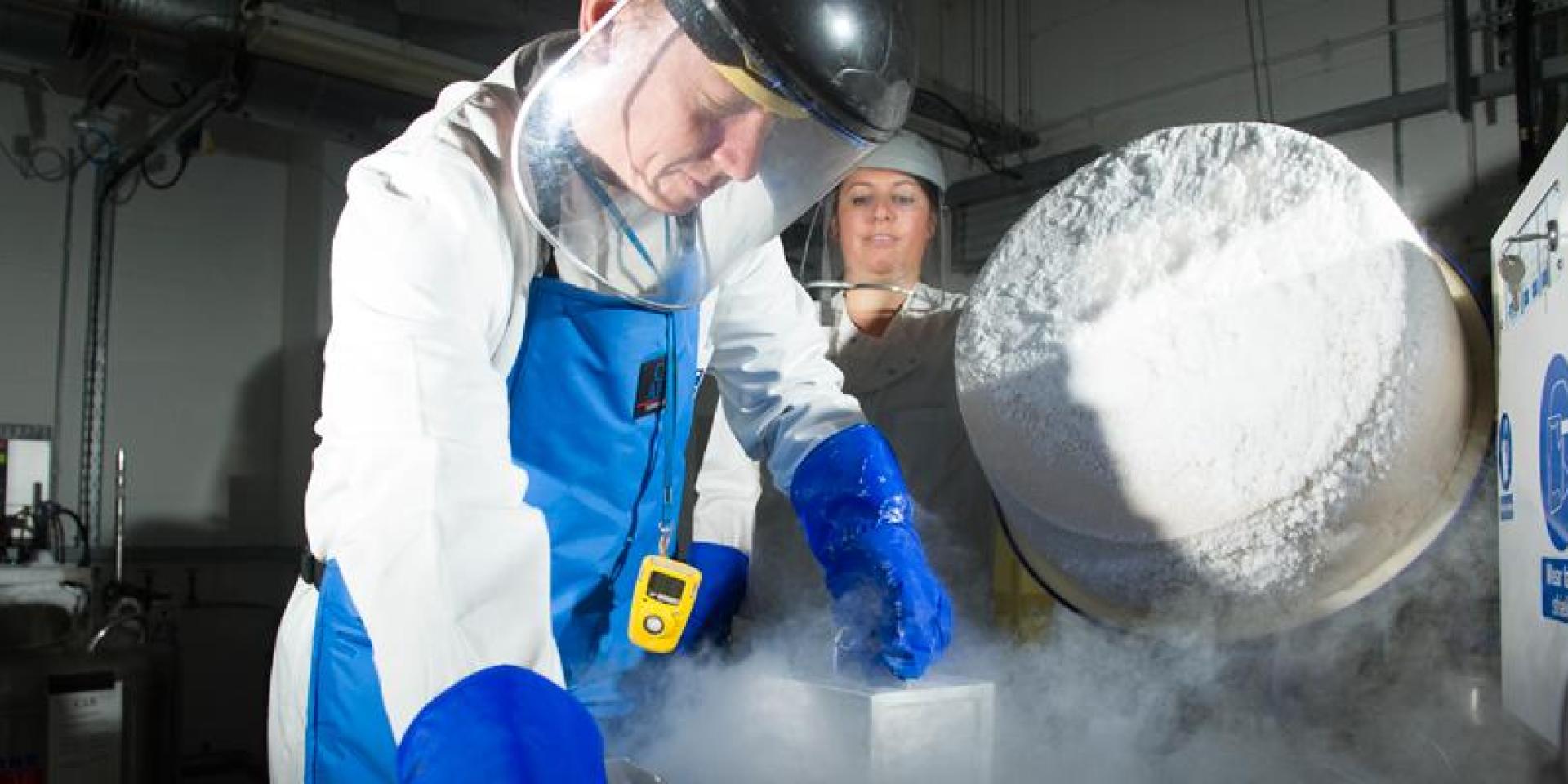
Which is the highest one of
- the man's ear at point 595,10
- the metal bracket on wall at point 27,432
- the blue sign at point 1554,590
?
the man's ear at point 595,10

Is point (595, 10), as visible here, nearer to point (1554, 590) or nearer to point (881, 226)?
point (1554, 590)

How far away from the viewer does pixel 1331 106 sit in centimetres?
353

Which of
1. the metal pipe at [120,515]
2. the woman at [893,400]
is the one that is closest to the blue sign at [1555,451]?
the woman at [893,400]

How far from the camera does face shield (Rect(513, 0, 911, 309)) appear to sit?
962mm

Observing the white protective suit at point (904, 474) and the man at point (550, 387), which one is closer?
the man at point (550, 387)

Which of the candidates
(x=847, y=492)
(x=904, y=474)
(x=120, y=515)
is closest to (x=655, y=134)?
(x=847, y=492)

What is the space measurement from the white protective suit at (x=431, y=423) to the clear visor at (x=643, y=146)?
0.21 ft

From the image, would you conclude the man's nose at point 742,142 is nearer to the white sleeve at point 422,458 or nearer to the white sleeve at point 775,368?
the white sleeve at point 422,458

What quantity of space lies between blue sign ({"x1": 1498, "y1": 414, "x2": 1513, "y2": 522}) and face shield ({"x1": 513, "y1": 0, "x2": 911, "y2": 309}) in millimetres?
632

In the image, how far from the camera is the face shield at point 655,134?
0.96 meters

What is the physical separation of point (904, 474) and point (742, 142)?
1178mm

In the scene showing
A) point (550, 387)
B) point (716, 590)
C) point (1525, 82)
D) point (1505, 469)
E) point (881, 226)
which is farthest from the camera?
point (1525, 82)

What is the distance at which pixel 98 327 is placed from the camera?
4145 millimetres

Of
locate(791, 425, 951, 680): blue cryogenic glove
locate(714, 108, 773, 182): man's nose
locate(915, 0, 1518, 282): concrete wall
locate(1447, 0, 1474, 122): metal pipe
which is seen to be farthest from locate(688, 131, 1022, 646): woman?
locate(1447, 0, 1474, 122): metal pipe
